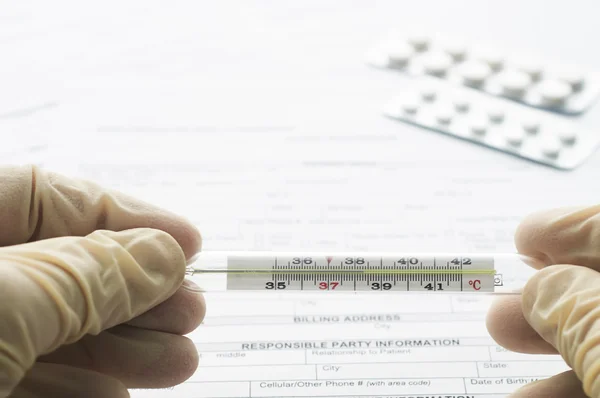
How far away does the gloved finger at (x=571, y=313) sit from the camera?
83 centimetres

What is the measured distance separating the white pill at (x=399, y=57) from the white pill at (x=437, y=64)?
0.04 m

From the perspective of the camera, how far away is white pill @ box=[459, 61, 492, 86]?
152 cm

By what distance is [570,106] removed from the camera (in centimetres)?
148

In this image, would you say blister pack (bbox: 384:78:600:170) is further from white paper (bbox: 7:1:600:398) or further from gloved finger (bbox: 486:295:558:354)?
gloved finger (bbox: 486:295:558:354)

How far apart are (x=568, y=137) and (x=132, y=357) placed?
3.08 ft

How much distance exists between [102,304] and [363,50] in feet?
3.21

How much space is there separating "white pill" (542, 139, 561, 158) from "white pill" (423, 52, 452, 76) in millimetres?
290

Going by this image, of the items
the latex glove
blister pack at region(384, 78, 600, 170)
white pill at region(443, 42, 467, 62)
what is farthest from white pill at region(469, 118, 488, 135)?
the latex glove

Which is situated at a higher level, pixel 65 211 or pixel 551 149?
pixel 65 211

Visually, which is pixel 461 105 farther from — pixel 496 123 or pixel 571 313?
pixel 571 313

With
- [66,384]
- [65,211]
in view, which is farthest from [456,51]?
[66,384]

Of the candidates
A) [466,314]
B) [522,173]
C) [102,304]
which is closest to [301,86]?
[522,173]

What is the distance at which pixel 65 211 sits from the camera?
0.98 meters

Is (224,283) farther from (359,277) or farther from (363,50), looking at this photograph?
(363,50)
